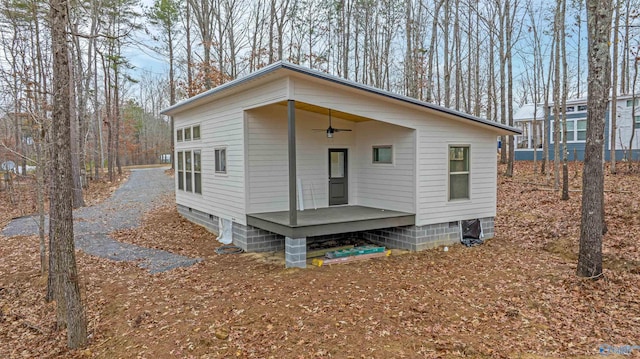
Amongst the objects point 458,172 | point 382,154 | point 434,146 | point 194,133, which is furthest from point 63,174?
point 458,172

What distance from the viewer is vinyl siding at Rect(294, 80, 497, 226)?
7383 mm

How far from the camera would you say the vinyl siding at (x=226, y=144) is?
25.8 ft

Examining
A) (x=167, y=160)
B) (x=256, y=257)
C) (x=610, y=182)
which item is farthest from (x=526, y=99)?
(x=167, y=160)

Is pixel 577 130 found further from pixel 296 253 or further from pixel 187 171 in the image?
pixel 187 171

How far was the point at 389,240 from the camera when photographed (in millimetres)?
8805

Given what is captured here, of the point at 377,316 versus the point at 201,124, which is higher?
the point at 201,124

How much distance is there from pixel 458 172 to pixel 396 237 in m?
2.08

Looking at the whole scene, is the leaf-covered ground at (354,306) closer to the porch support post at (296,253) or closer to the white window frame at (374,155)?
the porch support post at (296,253)

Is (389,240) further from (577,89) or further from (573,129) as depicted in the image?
(577,89)

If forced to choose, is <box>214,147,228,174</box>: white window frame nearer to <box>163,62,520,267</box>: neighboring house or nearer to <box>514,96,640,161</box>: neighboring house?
<box>163,62,520,267</box>: neighboring house

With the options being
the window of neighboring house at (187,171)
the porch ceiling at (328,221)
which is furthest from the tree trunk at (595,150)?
the window of neighboring house at (187,171)

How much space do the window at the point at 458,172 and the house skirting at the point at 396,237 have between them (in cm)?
69

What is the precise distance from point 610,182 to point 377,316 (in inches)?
472

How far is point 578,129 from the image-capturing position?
19438mm
